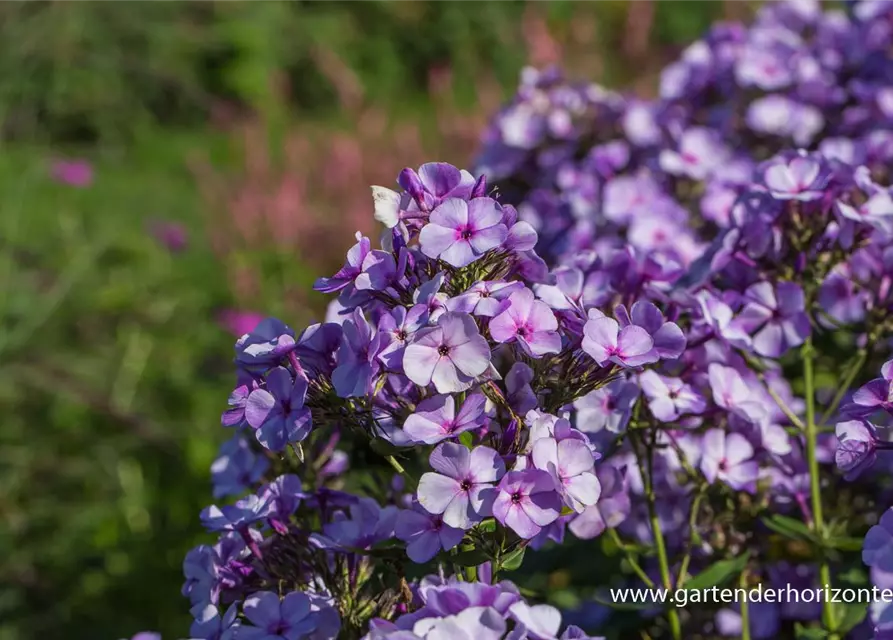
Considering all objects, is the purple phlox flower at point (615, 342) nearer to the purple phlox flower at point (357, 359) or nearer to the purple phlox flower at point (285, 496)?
the purple phlox flower at point (357, 359)

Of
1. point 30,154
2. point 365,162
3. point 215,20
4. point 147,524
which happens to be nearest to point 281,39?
point 215,20

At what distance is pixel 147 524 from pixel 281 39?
5.39 meters

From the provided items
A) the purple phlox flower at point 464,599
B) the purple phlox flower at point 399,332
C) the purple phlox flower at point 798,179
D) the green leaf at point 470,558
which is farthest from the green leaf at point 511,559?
A: the purple phlox flower at point 798,179

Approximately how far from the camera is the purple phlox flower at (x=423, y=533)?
948 mm

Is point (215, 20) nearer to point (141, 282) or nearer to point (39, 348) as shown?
point (141, 282)

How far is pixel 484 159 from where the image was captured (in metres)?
2.30

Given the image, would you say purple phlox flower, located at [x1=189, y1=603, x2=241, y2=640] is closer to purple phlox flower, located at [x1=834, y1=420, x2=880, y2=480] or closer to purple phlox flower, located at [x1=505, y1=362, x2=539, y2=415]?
purple phlox flower, located at [x1=505, y1=362, x2=539, y2=415]

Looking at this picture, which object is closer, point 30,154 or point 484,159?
point 484,159

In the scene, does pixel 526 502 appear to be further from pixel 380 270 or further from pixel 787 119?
pixel 787 119

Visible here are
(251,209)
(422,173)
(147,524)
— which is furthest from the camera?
(251,209)

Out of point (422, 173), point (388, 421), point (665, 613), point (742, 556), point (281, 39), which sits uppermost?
point (422, 173)

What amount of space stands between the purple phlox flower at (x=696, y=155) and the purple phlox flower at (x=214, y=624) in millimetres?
1316

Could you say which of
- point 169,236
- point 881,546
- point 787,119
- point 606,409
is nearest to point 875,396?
point 881,546

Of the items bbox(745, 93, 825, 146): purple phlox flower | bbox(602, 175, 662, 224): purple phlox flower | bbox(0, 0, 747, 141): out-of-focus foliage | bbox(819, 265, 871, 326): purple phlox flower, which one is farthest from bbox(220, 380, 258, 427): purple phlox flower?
bbox(0, 0, 747, 141): out-of-focus foliage
